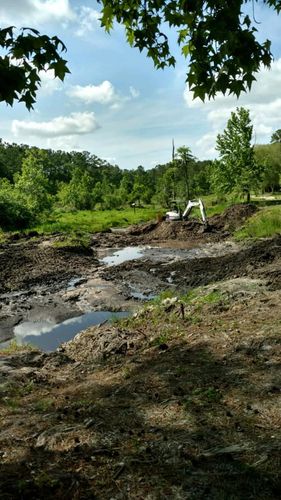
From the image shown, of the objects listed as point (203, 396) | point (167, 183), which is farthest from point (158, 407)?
point (167, 183)

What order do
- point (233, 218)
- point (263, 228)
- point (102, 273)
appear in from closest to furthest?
point (102, 273) → point (263, 228) → point (233, 218)

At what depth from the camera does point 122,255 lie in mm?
24062

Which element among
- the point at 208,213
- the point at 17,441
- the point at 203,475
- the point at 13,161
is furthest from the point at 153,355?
the point at 13,161

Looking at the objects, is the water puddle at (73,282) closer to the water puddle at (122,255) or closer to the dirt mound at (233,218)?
the water puddle at (122,255)

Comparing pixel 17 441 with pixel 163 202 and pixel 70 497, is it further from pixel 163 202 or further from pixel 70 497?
pixel 163 202

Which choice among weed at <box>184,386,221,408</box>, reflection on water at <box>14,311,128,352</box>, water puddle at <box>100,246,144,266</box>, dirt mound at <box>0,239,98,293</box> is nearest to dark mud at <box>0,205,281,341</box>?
dirt mound at <box>0,239,98,293</box>

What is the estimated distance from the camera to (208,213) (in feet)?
130

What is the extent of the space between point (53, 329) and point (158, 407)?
7637 mm

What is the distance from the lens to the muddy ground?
121 inches

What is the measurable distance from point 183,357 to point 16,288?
11.6 metres

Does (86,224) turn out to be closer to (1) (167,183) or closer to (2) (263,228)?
(2) (263,228)

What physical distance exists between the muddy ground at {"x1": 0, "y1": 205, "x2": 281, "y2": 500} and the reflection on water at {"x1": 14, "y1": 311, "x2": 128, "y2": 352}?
2.05 metres

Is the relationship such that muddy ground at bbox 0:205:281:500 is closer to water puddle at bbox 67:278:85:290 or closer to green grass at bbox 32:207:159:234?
water puddle at bbox 67:278:85:290

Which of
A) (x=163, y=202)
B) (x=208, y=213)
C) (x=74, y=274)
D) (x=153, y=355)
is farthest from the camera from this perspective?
(x=163, y=202)
